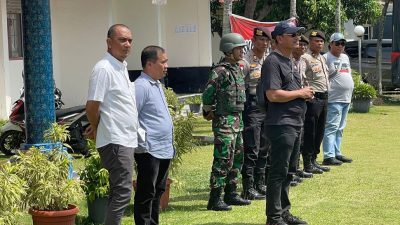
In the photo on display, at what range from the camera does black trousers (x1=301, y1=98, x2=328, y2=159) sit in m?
9.93

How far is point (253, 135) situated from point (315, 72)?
6.69ft

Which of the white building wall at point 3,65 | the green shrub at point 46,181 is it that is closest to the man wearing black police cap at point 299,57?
the green shrub at point 46,181

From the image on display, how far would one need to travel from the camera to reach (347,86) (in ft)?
36.0

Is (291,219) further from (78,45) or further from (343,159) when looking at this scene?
(78,45)

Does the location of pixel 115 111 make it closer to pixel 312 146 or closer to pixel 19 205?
pixel 19 205

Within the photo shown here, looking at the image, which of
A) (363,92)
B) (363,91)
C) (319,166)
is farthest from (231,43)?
(363,92)

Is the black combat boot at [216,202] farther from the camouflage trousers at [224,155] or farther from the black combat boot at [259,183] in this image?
the black combat boot at [259,183]

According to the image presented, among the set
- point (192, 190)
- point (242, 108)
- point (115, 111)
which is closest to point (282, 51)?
point (242, 108)

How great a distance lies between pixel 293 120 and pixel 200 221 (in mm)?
1496

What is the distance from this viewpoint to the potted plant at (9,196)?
5.18 metres

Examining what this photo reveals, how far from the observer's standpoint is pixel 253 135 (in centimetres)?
838

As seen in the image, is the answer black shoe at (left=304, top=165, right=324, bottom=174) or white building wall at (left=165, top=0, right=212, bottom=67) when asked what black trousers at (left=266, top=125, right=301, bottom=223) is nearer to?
black shoe at (left=304, top=165, right=324, bottom=174)

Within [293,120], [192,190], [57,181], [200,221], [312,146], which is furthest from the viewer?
[312,146]

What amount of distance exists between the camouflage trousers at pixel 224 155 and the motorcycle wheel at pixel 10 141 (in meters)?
5.06
